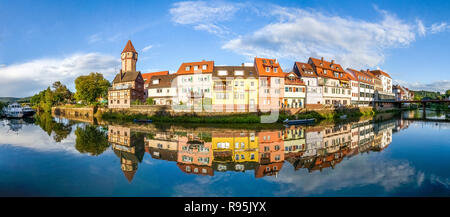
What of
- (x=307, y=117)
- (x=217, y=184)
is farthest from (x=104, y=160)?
(x=307, y=117)

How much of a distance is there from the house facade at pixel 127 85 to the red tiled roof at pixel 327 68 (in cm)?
3847

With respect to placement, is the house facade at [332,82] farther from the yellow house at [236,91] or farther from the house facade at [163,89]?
the house facade at [163,89]

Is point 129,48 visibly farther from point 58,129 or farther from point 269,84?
point 269,84

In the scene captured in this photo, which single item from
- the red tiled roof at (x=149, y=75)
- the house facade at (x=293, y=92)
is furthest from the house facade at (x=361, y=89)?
the red tiled roof at (x=149, y=75)

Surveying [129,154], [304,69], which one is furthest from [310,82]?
[129,154]

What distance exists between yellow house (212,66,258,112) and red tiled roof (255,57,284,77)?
168cm

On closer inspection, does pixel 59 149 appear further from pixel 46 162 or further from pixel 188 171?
pixel 188 171

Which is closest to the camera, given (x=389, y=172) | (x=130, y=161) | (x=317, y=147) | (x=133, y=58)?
(x=389, y=172)

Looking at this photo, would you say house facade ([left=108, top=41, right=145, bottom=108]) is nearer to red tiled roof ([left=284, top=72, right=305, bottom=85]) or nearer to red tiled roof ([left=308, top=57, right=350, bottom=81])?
red tiled roof ([left=284, top=72, right=305, bottom=85])

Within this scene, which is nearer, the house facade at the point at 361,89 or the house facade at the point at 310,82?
the house facade at the point at 310,82

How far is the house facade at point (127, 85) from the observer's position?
4528cm

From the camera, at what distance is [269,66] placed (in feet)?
127
